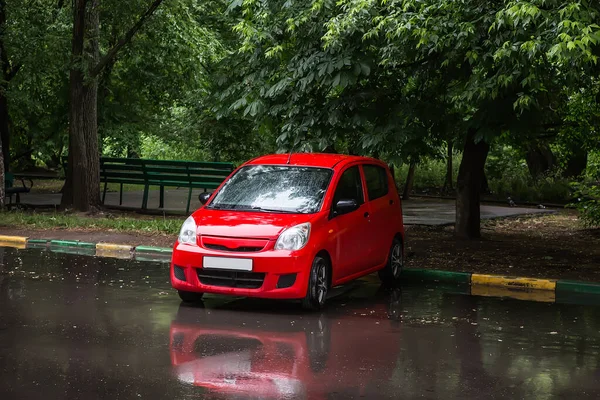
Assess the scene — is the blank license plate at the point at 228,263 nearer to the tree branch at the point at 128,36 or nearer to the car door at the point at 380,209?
the car door at the point at 380,209

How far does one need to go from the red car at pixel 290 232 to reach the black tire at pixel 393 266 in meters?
0.02

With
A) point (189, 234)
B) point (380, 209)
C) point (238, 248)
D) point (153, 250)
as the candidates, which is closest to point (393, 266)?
point (380, 209)

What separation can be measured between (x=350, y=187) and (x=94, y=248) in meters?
5.62

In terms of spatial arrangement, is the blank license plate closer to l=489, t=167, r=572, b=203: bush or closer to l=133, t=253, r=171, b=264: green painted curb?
l=133, t=253, r=171, b=264: green painted curb

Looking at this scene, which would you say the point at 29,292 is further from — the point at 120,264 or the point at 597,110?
the point at 597,110

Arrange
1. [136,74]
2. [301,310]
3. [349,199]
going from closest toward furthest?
[301,310] → [349,199] → [136,74]

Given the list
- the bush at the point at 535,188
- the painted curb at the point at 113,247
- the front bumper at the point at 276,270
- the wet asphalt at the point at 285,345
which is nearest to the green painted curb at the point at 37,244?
the painted curb at the point at 113,247

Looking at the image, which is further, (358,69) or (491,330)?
(358,69)

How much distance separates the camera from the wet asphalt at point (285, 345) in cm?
714

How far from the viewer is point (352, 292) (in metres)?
12.3

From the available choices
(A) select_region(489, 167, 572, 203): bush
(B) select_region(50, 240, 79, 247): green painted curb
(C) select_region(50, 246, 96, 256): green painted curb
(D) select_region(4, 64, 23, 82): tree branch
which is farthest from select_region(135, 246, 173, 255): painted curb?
(A) select_region(489, 167, 572, 203): bush

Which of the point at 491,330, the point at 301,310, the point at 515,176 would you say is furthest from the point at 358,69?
the point at 515,176

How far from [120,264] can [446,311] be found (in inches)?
214

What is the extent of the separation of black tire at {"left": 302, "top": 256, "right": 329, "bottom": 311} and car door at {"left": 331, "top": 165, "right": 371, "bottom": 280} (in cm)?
31
